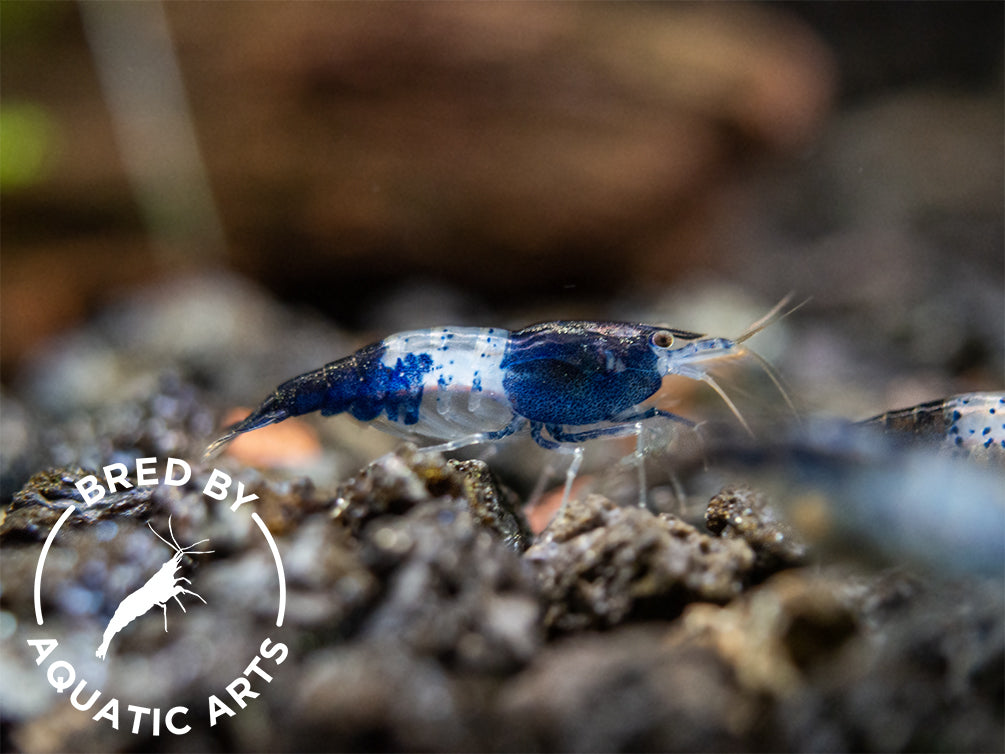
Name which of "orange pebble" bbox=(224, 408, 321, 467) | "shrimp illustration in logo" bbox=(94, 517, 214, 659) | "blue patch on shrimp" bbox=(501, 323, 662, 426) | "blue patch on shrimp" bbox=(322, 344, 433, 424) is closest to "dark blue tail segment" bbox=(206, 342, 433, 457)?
"blue patch on shrimp" bbox=(322, 344, 433, 424)

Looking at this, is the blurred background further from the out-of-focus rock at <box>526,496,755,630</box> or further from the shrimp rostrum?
the out-of-focus rock at <box>526,496,755,630</box>

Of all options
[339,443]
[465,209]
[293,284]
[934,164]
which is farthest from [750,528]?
[934,164]

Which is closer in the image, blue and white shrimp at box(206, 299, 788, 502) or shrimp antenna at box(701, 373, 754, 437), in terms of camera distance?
blue and white shrimp at box(206, 299, 788, 502)

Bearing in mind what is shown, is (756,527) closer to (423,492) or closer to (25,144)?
(423,492)

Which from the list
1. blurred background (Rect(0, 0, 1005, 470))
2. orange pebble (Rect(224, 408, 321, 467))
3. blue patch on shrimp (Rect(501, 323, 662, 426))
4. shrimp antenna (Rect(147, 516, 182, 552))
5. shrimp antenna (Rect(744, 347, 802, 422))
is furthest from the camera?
blurred background (Rect(0, 0, 1005, 470))

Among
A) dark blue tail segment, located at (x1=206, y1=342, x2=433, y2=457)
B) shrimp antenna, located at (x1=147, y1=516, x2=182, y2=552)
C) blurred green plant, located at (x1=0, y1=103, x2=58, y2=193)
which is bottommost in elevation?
dark blue tail segment, located at (x1=206, y1=342, x2=433, y2=457)

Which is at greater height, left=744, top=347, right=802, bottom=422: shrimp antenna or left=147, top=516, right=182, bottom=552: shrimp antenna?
left=147, top=516, right=182, bottom=552: shrimp antenna
